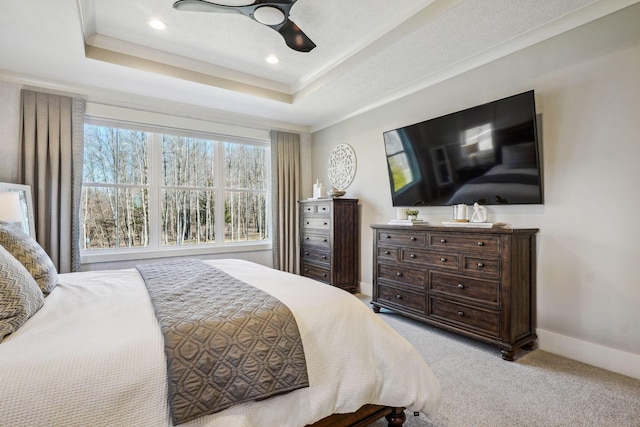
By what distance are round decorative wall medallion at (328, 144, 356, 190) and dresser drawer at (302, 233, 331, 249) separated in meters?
0.83

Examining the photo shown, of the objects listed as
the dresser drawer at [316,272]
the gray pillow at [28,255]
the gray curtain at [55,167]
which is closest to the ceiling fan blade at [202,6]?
the gray pillow at [28,255]

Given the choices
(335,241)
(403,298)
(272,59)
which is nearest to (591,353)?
(403,298)

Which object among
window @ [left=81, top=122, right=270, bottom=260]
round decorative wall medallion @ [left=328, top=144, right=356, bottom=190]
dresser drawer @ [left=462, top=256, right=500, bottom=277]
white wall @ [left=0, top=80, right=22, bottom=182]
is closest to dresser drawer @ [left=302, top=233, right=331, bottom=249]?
window @ [left=81, top=122, right=270, bottom=260]

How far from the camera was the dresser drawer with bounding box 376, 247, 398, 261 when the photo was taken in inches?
131

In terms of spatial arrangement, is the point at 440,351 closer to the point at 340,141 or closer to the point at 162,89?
the point at 340,141

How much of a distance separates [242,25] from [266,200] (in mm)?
2692

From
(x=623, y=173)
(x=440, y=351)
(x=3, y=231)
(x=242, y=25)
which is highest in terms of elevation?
(x=242, y=25)

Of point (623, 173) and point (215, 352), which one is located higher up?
point (623, 173)

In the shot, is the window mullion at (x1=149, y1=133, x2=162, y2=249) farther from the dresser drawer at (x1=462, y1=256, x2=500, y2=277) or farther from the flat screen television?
the dresser drawer at (x1=462, y1=256, x2=500, y2=277)

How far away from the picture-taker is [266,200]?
5031mm

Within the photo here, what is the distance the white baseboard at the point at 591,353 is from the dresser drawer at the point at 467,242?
843 millimetres

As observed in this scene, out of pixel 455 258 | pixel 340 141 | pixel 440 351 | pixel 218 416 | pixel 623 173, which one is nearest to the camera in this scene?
pixel 218 416

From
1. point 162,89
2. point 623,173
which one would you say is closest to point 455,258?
point 623,173

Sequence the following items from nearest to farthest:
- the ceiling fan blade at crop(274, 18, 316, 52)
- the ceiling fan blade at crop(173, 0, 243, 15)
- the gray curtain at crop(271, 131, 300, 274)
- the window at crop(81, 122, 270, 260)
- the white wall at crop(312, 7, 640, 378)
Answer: the ceiling fan blade at crop(173, 0, 243, 15) < the white wall at crop(312, 7, 640, 378) < the ceiling fan blade at crop(274, 18, 316, 52) < the window at crop(81, 122, 270, 260) < the gray curtain at crop(271, 131, 300, 274)
